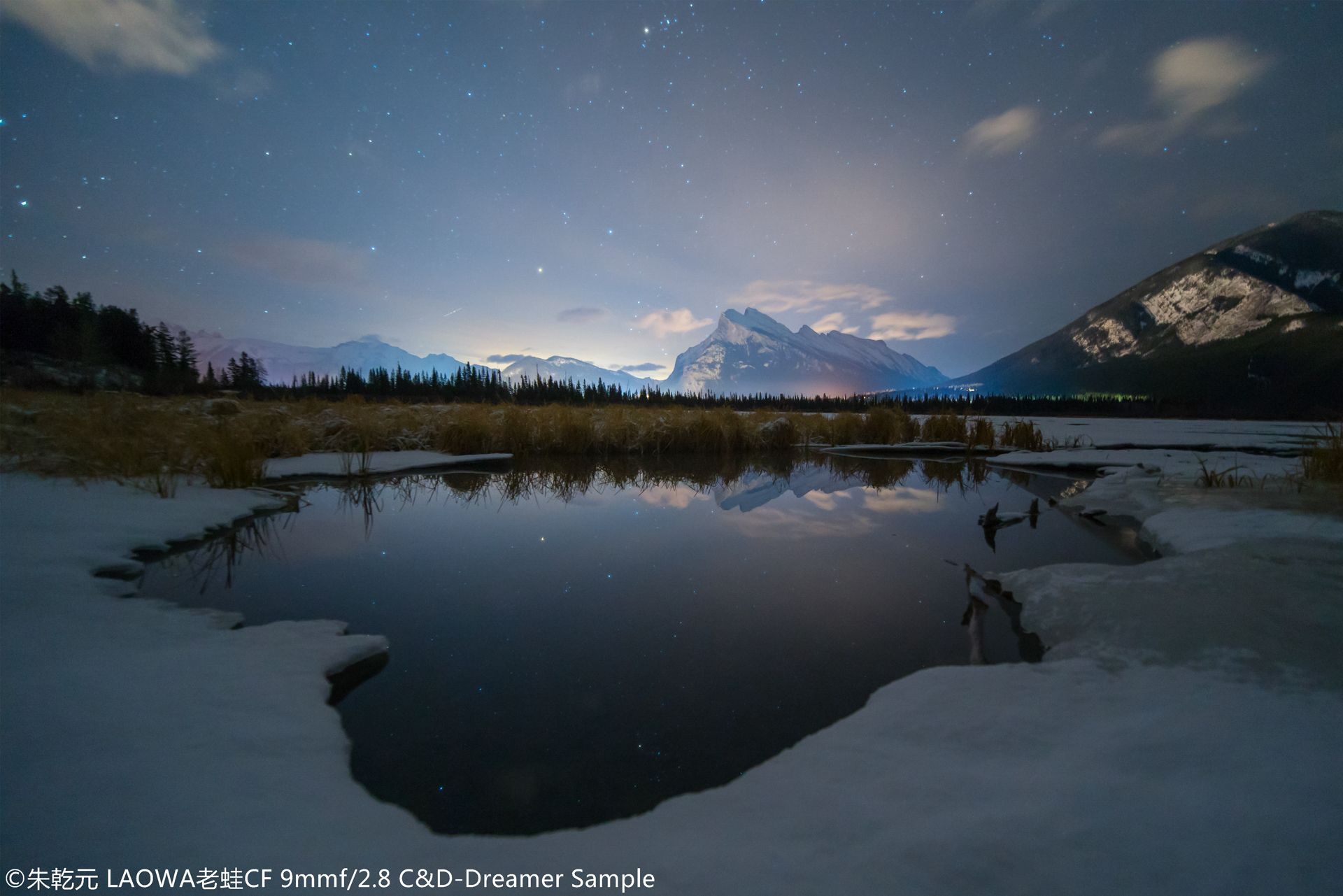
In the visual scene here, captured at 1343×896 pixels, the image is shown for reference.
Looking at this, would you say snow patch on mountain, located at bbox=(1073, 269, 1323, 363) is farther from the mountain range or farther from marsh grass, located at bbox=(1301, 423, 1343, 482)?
marsh grass, located at bbox=(1301, 423, 1343, 482)

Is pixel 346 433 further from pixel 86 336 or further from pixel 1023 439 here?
pixel 86 336

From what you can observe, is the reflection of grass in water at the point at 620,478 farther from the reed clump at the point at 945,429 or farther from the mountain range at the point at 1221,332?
the mountain range at the point at 1221,332

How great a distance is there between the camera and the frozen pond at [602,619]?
1.21 metres

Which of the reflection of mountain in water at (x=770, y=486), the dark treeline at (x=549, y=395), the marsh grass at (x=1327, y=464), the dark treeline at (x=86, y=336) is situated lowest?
the reflection of mountain in water at (x=770, y=486)

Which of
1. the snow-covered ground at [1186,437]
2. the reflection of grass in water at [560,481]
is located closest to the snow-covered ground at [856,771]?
the reflection of grass in water at [560,481]

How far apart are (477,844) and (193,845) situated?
1.49ft

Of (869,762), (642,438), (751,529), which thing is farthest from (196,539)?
(642,438)

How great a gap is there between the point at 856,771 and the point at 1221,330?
154979mm

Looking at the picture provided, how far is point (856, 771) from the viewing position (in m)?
1.05

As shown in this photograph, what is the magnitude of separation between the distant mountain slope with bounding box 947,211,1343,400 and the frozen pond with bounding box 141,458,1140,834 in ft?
299

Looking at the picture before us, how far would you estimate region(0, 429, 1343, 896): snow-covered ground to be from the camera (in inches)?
29.9

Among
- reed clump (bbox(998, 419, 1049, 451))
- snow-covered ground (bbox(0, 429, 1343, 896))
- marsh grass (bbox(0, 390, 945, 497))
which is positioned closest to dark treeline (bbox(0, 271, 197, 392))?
marsh grass (bbox(0, 390, 945, 497))

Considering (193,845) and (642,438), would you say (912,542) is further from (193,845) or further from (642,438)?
(642,438)

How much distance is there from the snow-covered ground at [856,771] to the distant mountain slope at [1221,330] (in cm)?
9183
